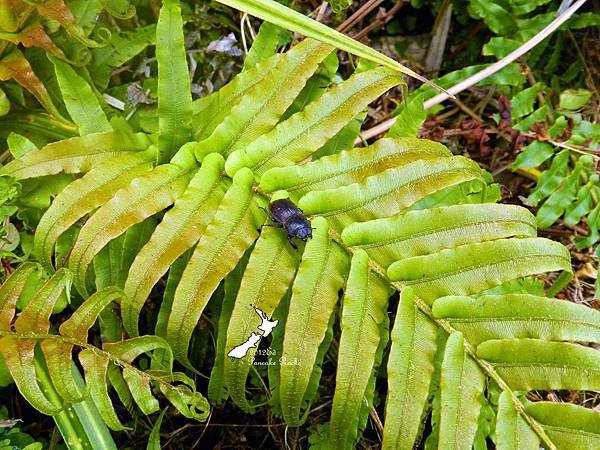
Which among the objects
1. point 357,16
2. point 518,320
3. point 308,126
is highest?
point 357,16

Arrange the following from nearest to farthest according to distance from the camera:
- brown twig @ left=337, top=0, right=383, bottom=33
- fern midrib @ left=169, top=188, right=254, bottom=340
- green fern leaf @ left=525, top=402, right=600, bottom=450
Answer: green fern leaf @ left=525, top=402, right=600, bottom=450 → fern midrib @ left=169, top=188, right=254, bottom=340 → brown twig @ left=337, top=0, right=383, bottom=33

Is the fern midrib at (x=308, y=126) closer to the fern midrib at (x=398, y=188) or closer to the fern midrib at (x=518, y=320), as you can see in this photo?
the fern midrib at (x=398, y=188)

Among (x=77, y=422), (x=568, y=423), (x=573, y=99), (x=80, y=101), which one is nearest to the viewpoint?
(x=568, y=423)

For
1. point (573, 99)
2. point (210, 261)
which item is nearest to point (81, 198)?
point (210, 261)

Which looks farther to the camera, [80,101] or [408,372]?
[80,101]

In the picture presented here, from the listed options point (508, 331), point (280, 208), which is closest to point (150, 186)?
point (280, 208)

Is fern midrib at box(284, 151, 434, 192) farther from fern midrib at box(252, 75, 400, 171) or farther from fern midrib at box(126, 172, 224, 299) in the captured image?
fern midrib at box(126, 172, 224, 299)

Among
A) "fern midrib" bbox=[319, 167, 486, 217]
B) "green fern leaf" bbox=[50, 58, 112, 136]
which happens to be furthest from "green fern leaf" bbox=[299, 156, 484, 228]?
"green fern leaf" bbox=[50, 58, 112, 136]

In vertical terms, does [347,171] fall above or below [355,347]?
above

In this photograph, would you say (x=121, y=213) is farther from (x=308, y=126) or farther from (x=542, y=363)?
(x=542, y=363)
